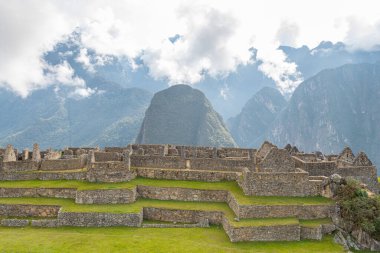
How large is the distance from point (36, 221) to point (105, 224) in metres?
4.42

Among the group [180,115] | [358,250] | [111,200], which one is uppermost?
[180,115]

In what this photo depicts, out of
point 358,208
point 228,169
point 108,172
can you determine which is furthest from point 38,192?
point 358,208

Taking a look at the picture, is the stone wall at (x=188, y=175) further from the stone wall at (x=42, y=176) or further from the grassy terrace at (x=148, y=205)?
the stone wall at (x=42, y=176)

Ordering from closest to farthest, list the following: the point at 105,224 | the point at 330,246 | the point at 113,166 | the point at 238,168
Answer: the point at 330,246 → the point at 105,224 → the point at 113,166 → the point at 238,168

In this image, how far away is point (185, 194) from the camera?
27.3 m

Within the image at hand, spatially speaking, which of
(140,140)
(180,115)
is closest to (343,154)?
(140,140)

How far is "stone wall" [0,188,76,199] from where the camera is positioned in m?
27.2

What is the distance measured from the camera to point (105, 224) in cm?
2409

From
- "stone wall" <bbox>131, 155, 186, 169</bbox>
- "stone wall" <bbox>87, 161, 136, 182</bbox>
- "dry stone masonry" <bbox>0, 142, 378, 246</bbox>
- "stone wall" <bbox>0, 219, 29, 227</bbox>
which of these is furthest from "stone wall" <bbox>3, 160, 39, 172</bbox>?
"stone wall" <bbox>131, 155, 186, 169</bbox>

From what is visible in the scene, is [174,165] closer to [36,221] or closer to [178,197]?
[178,197]

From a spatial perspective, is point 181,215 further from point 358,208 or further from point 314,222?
point 358,208

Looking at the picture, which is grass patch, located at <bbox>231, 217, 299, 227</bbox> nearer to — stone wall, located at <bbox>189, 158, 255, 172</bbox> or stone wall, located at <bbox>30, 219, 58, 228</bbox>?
stone wall, located at <bbox>189, 158, 255, 172</bbox>

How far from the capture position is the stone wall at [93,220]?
79.0 ft

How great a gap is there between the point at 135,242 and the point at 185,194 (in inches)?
288
